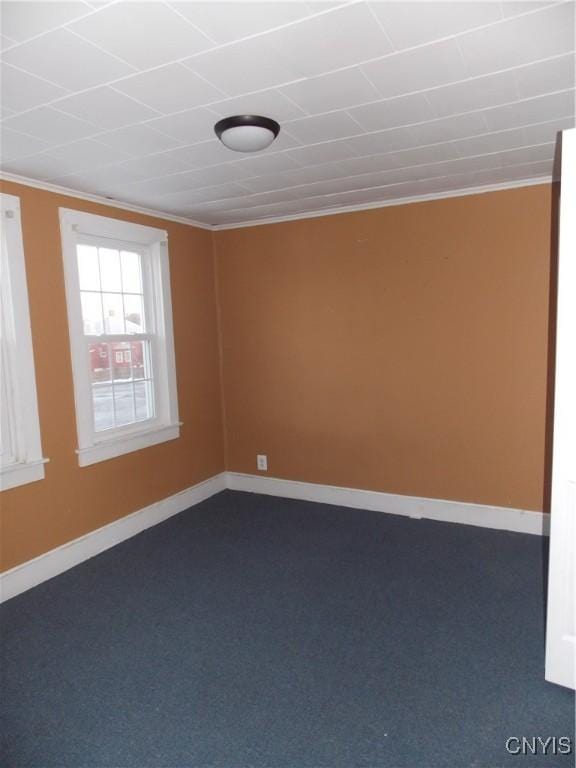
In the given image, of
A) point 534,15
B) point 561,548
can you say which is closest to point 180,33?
point 534,15

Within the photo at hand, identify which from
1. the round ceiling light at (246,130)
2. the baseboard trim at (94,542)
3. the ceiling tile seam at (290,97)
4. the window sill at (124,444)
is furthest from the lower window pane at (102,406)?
the ceiling tile seam at (290,97)

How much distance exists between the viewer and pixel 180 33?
61.2 inches

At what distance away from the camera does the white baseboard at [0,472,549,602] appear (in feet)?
9.99

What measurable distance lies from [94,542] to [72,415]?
88 cm

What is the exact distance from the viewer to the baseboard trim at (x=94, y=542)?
→ 2.91 meters

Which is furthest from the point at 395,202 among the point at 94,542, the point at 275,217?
the point at 94,542

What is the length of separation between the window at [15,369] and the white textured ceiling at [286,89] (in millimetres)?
395

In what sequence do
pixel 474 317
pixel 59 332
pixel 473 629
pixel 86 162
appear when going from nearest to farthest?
pixel 473 629
pixel 86 162
pixel 59 332
pixel 474 317

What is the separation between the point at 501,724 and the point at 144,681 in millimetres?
1433

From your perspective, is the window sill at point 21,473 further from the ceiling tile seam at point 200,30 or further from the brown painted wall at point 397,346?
the ceiling tile seam at point 200,30

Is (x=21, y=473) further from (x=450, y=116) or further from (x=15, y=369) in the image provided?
(x=450, y=116)

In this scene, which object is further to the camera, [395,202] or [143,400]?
[143,400]

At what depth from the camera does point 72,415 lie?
324 centimetres

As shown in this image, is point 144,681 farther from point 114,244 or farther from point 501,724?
point 114,244
